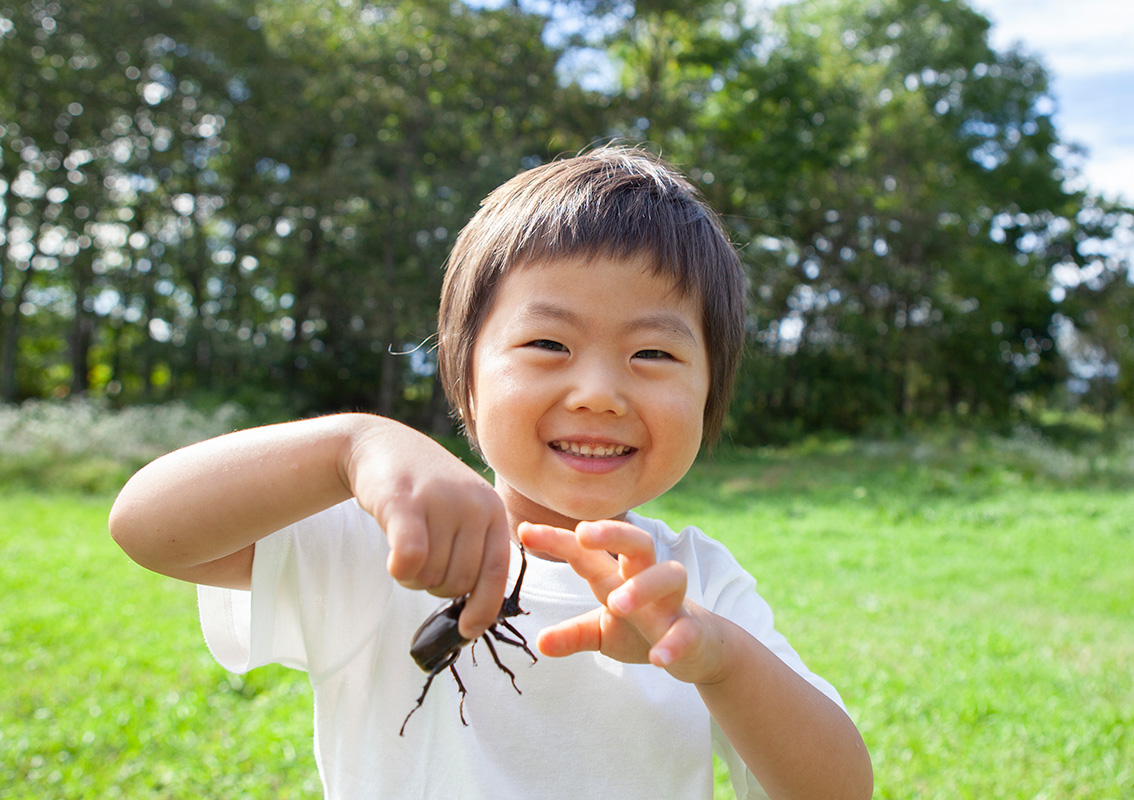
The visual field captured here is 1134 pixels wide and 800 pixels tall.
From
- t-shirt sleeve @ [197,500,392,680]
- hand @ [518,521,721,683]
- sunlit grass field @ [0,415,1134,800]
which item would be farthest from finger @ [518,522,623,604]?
sunlit grass field @ [0,415,1134,800]

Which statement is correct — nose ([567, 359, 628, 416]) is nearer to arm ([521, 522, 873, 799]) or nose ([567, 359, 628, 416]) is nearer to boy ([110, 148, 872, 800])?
→ boy ([110, 148, 872, 800])

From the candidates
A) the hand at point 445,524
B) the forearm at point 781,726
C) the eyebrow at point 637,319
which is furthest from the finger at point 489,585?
the eyebrow at point 637,319

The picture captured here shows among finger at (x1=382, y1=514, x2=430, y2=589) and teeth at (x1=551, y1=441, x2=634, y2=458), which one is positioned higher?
teeth at (x1=551, y1=441, x2=634, y2=458)

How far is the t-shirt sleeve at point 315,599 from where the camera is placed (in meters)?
1.38

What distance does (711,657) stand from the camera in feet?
3.40

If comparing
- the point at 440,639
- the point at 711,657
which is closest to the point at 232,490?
the point at 440,639

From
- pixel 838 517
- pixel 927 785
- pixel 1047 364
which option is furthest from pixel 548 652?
pixel 1047 364

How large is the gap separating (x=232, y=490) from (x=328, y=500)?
0.44ft

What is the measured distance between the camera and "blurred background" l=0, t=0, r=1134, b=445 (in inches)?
648

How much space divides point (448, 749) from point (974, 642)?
4.53 m

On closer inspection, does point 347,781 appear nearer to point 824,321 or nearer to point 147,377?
point 147,377

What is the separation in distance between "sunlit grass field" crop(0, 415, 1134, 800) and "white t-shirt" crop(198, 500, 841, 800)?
74.2 inches

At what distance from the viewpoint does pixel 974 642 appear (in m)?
4.82

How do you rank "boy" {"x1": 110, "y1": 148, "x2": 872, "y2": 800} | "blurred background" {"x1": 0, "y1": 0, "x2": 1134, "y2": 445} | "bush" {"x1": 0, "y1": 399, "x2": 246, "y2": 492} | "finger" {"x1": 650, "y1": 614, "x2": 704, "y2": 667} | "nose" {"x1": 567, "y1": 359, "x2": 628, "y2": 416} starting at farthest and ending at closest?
"blurred background" {"x1": 0, "y1": 0, "x2": 1134, "y2": 445} < "bush" {"x1": 0, "y1": 399, "x2": 246, "y2": 492} < "nose" {"x1": 567, "y1": 359, "x2": 628, "y2": 416} < "boy" {"x1": 110, "y1": 148, "x2": 872, "y2": 800} < "finger" {"x1": 650, "y1": 614, "x2": 704, "y2": 667}
